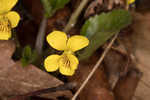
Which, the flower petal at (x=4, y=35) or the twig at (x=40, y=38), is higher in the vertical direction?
the flower petal at (x=4, y=35)

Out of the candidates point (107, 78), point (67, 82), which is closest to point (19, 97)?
point (67, 82)

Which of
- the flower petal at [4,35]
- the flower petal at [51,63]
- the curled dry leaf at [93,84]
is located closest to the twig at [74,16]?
the curled dry leaf at [93,84]

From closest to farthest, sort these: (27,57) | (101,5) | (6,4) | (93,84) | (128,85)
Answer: (6,4) < (27,57) < (93,84) < (128,85) < (101,5)

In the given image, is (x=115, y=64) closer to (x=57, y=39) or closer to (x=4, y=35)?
(x=57, y=39)

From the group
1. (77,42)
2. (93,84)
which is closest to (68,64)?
(77,42)

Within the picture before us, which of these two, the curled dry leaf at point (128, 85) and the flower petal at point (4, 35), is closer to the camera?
the flower petal at point (4, 35)

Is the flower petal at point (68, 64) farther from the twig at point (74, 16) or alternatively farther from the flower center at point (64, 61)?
the twig at point (74, 16)
